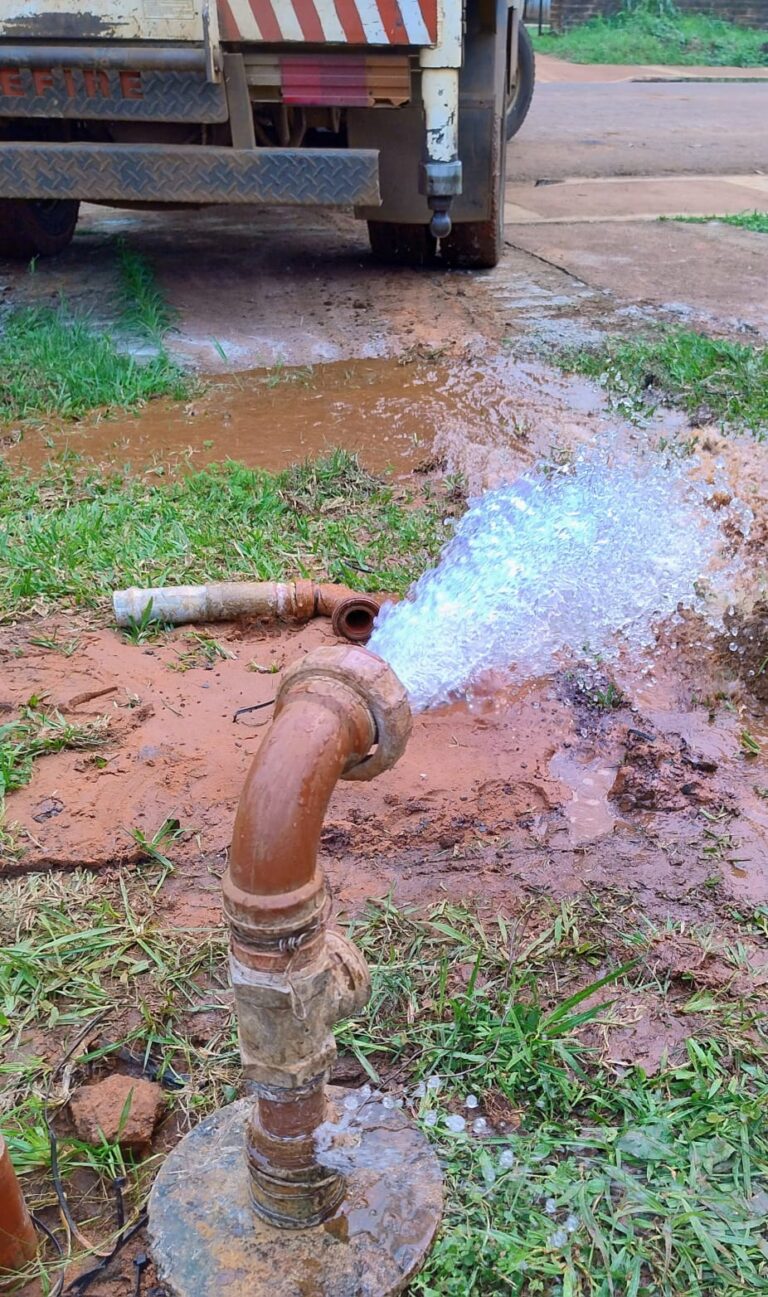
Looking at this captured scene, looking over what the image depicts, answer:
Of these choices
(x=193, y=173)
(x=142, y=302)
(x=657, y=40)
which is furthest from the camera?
(x=657, y=40)

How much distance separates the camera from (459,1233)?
1.48 metres

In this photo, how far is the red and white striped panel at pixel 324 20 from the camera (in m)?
3.96

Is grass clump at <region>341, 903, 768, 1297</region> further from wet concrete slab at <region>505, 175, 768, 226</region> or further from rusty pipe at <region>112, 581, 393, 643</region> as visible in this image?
wet concrete slab at <region>505, 175, 768, 226</region>

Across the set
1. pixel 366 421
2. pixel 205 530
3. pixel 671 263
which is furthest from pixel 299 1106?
pixel 671 263

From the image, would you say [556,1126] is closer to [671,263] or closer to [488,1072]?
[488,1072]

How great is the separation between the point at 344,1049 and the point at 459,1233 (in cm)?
36

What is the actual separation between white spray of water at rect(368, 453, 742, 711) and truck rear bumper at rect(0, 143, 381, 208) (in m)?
1.63

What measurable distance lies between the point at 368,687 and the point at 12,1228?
88 centimetres

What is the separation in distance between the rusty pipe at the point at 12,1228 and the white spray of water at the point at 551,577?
1445 mm

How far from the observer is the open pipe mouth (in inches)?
106

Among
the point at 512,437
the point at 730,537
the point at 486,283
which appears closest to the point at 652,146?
the point at 486,283

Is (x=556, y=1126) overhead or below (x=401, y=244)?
below

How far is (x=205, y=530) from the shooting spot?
3309 mm

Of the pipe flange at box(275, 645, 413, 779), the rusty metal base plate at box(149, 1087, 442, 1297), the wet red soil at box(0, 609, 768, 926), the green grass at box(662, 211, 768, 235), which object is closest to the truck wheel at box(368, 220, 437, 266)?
the green grass at box(662, 211, 768, 235)
